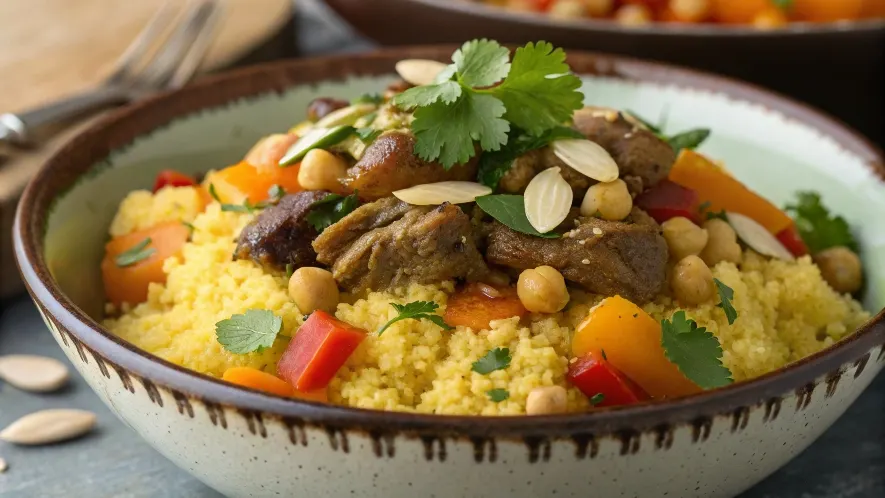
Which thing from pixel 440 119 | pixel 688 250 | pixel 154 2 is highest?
pixel 440 119

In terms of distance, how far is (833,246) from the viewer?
3.29 metres

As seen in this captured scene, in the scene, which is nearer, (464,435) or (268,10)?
(464,435)

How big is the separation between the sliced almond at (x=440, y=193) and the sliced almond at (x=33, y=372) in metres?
1.56

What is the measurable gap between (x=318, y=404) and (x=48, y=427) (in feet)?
5.06

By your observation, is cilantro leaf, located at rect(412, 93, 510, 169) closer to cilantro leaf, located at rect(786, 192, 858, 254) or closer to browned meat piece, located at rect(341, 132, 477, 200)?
browned meat piece, located at rect(341, 132, 477, 200)

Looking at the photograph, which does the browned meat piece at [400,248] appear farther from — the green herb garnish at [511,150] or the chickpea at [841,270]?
the chickpea at [841,270]

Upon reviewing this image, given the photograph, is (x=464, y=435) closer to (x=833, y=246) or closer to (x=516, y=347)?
(x=516, y=347)

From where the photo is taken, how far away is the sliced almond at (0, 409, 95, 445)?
3113 mm

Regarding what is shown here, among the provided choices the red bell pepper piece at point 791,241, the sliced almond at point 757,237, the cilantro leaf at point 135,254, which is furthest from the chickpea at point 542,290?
the cilantro leaf at point 135,254

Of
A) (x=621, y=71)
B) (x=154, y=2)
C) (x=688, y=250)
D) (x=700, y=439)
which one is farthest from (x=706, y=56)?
(x=154, y=2)

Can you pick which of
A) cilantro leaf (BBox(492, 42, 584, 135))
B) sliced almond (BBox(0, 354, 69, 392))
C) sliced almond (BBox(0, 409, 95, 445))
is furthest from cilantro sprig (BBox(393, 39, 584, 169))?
sliced almond (BBox(0, 354, 69, 392))

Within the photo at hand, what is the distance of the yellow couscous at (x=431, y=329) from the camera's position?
242cm

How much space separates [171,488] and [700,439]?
1.61 m

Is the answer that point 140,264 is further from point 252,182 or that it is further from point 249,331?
point 249,331
